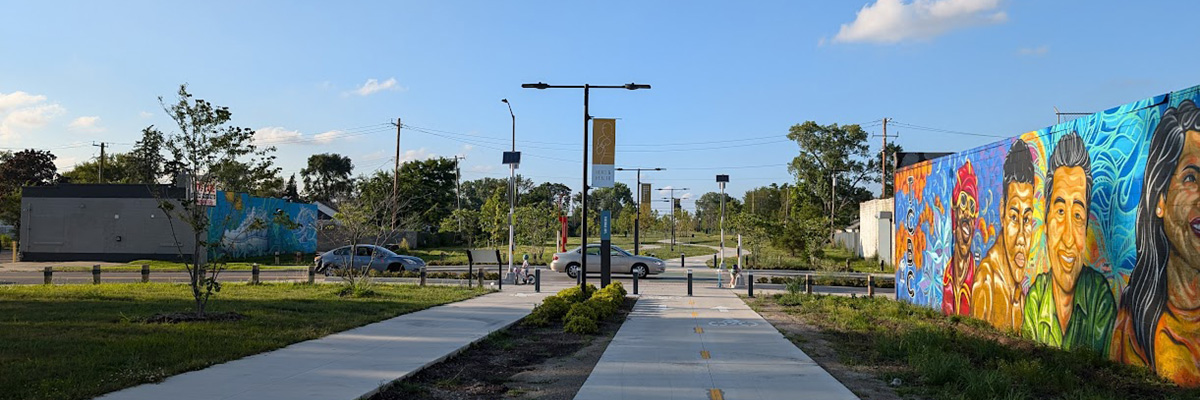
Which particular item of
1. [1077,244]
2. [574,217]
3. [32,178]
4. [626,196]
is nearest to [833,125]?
[574,217]

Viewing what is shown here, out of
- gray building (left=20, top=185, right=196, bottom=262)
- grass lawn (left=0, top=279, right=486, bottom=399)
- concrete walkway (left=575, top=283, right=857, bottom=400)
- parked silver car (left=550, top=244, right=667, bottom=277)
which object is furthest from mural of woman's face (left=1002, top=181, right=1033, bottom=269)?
gray building (left=20, top=185, right=196, bottom=262)

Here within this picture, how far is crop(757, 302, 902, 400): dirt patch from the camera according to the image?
8.70 metres

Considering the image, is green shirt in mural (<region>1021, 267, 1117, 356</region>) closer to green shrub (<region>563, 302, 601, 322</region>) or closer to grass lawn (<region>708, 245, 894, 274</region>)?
green shrub (<region>563, 302, 601, 322</region>)

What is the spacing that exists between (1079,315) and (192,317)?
526 inches

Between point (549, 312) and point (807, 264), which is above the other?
point (807, 264)

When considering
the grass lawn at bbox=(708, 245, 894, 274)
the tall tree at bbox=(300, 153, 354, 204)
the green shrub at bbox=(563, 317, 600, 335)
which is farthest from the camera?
the tall tree at bbox=(300, 153, 354, 204)

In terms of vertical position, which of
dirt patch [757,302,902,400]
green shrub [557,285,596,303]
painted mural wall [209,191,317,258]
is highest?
painted mural wall [209,191,317,258]

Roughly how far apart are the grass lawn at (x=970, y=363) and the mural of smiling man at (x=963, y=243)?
2.19 feet

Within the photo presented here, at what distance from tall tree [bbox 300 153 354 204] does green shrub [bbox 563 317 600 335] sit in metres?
108

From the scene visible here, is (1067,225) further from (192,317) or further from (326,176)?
(326,176)

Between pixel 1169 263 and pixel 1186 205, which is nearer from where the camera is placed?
pixel 1186 205

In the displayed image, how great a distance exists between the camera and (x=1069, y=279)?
446 inches

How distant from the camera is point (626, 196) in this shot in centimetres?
15988

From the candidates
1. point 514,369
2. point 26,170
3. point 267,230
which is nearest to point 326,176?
point 26,170
